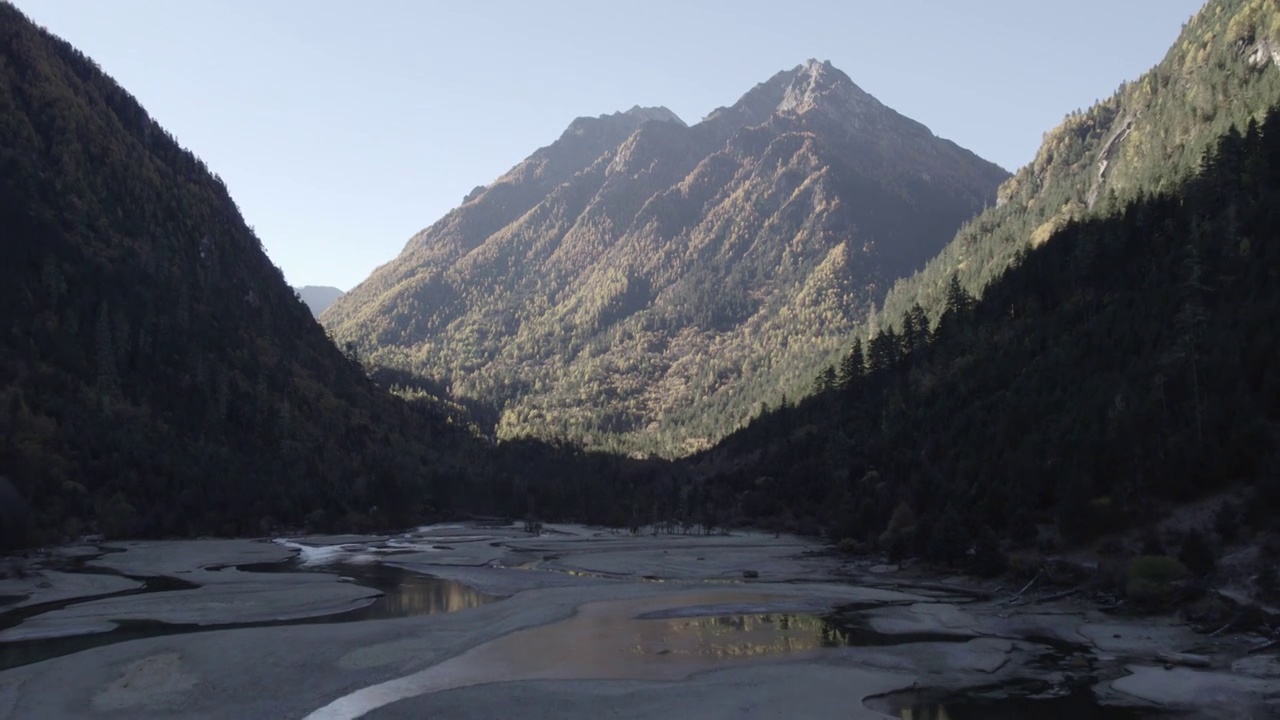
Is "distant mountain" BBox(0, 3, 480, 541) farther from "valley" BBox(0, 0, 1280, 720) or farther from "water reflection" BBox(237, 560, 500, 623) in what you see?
"water reflection" BBox(237, 560, 500, 623)

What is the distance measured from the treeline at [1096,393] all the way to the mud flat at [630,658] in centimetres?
1376

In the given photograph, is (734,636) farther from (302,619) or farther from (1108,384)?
(1108,384)

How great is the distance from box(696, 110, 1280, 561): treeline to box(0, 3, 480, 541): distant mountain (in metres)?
83.0

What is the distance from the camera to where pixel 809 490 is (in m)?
148

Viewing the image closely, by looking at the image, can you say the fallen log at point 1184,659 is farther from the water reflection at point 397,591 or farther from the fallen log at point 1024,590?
the water reflection at point 397,591

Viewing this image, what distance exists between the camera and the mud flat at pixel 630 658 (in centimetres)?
3259

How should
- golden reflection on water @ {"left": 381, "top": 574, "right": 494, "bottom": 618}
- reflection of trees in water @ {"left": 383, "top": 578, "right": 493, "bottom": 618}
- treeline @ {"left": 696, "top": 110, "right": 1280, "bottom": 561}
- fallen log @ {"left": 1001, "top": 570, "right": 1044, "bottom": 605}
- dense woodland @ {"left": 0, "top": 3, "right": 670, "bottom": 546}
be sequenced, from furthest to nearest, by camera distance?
dense woodland @ {"left": 0, "top": 3, "right": 670, "bottom": 546}, treeline @ {"left": 696, "top": 110, "right": 1280, "bottom": 561}, fallen log @ {"left": 1001, "top": 570, "right": 1044, "bottom": 605}, reflection of trees in water @ {"left": 383, "top": 578, "right": 493, "bottom": 618}, golden reflection on water @ {"left": 381, "top": 574, "right": 494, "bottom": 618}

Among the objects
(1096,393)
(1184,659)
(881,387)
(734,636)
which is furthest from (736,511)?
(1184,659)

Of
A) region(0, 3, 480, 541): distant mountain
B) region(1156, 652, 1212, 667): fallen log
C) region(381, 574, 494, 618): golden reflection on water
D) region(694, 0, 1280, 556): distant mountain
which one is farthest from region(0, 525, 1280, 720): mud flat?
region(0, 3, 480, 541): distant mountain

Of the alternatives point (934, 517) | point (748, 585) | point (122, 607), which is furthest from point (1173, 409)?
point (122, 607)

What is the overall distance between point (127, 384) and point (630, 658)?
443ft

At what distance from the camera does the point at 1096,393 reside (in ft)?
267

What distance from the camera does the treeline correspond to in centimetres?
6334

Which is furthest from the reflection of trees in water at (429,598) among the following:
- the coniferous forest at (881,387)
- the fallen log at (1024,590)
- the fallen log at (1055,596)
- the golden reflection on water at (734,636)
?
the coniferous forest at (881,387)
